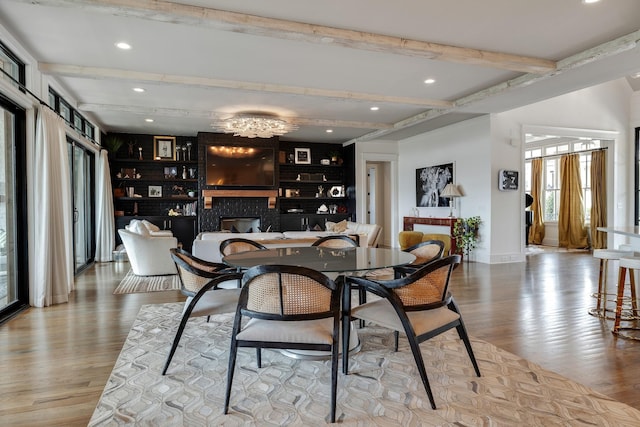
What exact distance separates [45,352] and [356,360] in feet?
7.66

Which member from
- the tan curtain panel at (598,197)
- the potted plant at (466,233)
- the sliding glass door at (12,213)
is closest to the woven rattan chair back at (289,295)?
the sliding glass door at (12,213)

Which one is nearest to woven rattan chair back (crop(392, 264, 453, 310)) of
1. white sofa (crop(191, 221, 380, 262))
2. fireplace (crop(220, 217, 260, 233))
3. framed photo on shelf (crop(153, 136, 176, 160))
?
white sofa (crop(191, 221, 380, 262))

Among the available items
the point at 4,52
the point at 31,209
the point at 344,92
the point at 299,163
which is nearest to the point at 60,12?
the point at 4,52

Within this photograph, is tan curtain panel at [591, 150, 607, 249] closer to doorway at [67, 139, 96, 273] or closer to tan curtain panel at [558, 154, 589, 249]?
tan curtain panel at [558, 154, 589, 249]

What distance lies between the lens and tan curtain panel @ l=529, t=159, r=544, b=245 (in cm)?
1090

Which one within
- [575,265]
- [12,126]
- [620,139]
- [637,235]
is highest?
[620,139]

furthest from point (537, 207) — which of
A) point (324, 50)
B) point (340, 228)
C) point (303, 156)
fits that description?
point (324, 50)

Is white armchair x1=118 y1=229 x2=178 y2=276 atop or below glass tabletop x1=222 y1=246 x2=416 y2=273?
below

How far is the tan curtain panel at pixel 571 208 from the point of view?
9.78m

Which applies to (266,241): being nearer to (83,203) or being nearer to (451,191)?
(83,203)

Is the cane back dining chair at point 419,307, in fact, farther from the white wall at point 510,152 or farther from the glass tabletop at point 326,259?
the white wall at point 510,152

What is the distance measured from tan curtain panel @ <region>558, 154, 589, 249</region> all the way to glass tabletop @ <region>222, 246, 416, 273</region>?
864 centimetres

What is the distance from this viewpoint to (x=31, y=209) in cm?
429

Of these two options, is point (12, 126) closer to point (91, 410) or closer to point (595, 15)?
point (91, 410)
